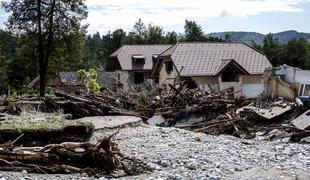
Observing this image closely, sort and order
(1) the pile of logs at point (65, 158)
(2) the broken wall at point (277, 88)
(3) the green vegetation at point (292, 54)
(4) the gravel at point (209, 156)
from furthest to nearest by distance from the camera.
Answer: (3) the green vegetation at point (292, 54) → (2) the broken wall at point (277, 88) → (4) the gravel at point (209, 156) → (1) the pile of logs at point (65, 158)

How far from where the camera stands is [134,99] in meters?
23.5

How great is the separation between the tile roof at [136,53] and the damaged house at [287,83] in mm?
22459

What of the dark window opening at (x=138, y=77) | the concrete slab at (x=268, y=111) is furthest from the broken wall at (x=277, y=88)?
the dark window opening at (x=138, y=77)

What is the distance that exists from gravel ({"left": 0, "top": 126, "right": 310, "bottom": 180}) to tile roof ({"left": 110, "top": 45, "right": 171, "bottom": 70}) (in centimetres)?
3655

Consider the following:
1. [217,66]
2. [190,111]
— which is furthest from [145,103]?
[217,66]

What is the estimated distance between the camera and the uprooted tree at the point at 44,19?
3528 centimetres

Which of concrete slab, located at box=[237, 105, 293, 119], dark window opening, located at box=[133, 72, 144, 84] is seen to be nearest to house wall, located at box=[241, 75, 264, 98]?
dark window opening, located at box=[133, 72, 144, 84]

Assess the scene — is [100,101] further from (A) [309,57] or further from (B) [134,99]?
(A) [309,57]

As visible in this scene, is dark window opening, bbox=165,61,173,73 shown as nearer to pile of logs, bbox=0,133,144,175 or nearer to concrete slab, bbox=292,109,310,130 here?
concrete slab, bbox=292,109,310,130

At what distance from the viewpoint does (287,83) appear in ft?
99.5

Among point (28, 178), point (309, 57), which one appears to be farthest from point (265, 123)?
point (309, 57)

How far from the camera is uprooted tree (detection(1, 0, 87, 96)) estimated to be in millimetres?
35281

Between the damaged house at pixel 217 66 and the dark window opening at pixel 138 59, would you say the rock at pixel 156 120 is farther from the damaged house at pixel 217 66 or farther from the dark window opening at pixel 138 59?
the dark window opening at pixel 138 59

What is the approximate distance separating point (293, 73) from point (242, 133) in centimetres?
1353
